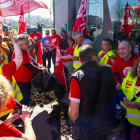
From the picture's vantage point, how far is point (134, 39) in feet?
18.4

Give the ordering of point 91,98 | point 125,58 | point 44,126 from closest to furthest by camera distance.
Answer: point 91,98 → point 125,58 → point 44,126

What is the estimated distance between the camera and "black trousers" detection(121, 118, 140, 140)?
2036mm

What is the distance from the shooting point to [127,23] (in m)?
5.80

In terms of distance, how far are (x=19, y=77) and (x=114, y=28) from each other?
4634 millimetres

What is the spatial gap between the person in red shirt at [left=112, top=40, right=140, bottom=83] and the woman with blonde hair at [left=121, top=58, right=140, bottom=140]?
0.66 metres

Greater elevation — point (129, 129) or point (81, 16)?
point (81, 16)

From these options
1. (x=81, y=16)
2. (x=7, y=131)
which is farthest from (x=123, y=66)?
(x=81, y=16)

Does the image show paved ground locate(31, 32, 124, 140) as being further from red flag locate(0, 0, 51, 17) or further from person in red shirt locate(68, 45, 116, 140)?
red flag locate(0, 0, 51, 17)

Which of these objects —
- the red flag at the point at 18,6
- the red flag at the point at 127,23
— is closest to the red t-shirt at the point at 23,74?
the red flag at the point at 18,6

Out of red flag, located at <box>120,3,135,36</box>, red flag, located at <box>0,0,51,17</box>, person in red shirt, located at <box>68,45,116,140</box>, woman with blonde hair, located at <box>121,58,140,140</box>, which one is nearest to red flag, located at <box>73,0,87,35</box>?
red flag, located at <box>120,3,135,36</box>

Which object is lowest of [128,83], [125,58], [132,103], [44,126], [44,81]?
[44,126]

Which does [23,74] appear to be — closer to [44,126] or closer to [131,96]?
[44,126]

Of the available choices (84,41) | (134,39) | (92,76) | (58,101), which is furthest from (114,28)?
(92,76)

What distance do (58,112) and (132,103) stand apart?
2.48 m
